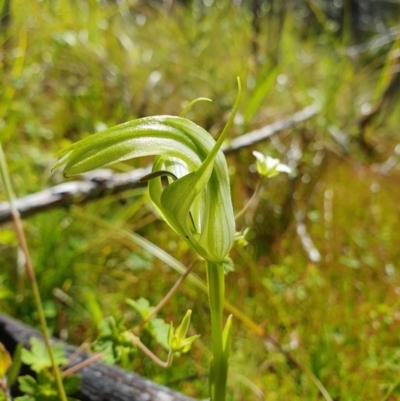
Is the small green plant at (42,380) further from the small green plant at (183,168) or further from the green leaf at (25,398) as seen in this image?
the small green plant at (183,168)

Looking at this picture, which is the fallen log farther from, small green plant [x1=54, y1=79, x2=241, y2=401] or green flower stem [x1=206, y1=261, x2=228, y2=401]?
small green plant [x1=54, y1=79, x2=241, y2=401]

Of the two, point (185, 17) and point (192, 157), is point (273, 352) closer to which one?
point (192, 157)

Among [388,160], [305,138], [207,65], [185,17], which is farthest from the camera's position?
[185,17]

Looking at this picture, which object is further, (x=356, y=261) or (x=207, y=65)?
(x=207, y=65)

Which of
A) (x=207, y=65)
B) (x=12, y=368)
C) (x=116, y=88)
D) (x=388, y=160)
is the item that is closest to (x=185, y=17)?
(x=207, y=65)

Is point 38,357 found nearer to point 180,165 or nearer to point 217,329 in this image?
point 217,329

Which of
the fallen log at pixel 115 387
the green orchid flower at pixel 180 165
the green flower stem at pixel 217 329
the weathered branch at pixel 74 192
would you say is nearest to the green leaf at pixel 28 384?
the fallen log at pixel 115 387

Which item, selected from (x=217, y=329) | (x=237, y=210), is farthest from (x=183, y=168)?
(x=237, y=210)
